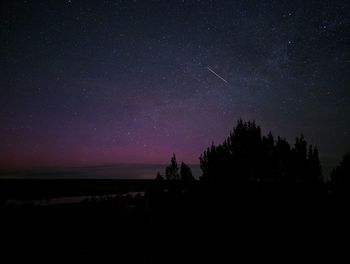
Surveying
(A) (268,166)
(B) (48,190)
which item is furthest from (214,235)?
(B) (48,190)

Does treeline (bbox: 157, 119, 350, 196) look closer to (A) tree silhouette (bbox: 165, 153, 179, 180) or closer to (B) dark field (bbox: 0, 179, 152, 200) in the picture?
(A) tree silhouette (bbox: 165, 153, 179, 180)

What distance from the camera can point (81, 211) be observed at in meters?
24.8

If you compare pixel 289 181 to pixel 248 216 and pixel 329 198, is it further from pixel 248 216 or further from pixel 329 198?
pixel 248 216

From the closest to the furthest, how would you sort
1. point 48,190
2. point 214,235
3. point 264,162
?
point 214,235 → point 264,162 → point 48,190

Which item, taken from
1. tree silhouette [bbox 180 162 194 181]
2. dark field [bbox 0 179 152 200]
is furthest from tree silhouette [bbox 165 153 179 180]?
dark field [bbox 0 179 152 200]

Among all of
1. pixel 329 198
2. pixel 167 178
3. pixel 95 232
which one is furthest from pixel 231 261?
pixel 95 232

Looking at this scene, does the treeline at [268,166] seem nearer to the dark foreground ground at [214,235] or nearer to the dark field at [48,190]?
the dark foreground ground at [214,235]

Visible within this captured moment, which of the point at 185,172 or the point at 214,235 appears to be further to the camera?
the point at 185,172

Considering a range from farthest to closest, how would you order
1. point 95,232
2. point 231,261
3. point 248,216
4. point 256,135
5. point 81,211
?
1. point 81,211
2. point 95,232
3. point 256,135
4. point 248,216
5. point 231,261

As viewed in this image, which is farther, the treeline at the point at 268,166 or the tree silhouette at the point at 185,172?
the tree silhouette at the point at 185,172

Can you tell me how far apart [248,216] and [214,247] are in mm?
2458

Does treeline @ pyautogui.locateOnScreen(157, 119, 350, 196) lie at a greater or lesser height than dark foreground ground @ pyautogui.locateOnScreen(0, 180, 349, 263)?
greater

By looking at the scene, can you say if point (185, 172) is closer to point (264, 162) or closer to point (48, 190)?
point (264, 162)

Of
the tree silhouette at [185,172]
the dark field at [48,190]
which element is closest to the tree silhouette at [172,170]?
the tree silhouette at [185,172]
